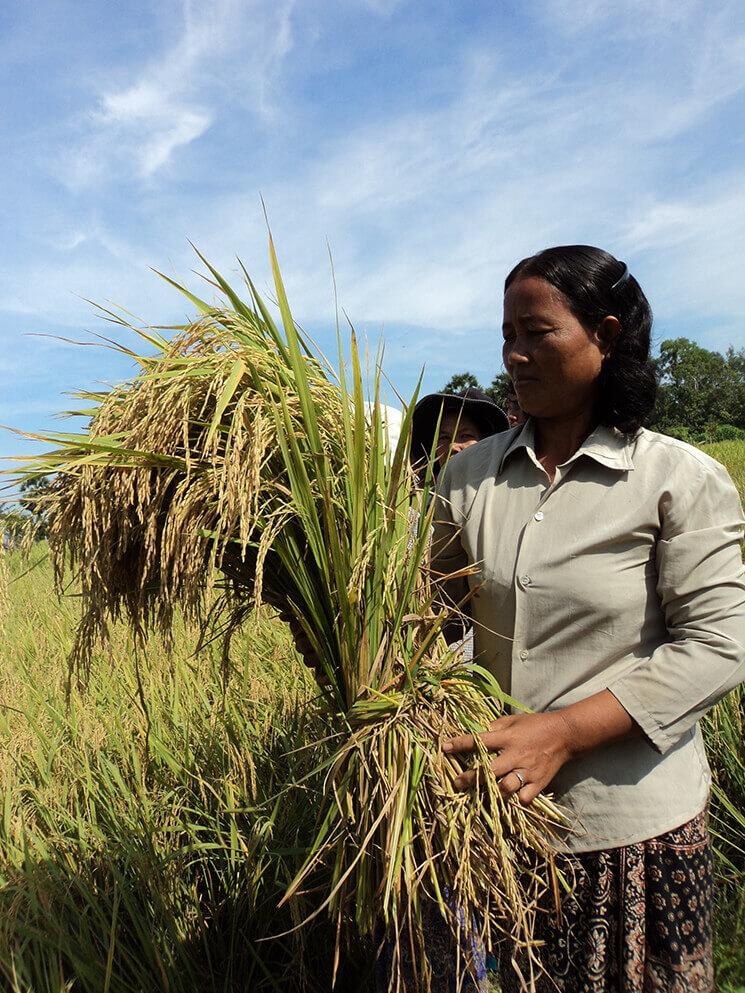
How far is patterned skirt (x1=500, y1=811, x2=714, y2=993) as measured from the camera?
140 centimetres

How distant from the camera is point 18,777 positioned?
2.76 meters

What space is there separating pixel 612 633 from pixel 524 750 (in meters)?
0.27

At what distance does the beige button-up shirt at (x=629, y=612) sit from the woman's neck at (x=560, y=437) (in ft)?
0.19

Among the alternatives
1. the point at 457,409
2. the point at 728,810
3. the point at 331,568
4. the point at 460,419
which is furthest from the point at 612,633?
the point at 728,810

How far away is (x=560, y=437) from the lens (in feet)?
5.31

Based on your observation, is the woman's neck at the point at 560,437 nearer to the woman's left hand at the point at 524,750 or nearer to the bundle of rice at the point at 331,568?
the bundle of rice at the point at 331,568

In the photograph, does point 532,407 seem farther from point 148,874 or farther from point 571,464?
point 148,874

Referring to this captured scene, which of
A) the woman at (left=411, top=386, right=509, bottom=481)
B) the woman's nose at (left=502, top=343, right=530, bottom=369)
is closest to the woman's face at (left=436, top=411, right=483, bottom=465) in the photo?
the woman at (left=411, top=386, right=509, bottom=481)

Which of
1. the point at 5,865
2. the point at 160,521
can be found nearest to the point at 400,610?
the point at 160,521

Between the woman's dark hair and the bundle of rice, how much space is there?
1.33ft

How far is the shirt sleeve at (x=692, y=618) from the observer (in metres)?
1.37

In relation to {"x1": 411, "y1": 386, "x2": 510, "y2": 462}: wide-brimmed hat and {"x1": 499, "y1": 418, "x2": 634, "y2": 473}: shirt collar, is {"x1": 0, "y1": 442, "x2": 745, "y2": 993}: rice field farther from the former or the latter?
{"x1": 499, "y1": 418, "x2": 634, "y2": 473}: shirt collar

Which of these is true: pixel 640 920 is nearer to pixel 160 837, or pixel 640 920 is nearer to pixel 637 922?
pixel 637 922

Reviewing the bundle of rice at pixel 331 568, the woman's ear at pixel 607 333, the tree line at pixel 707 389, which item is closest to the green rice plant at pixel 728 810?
the bundle of rice at pixel 331 568
